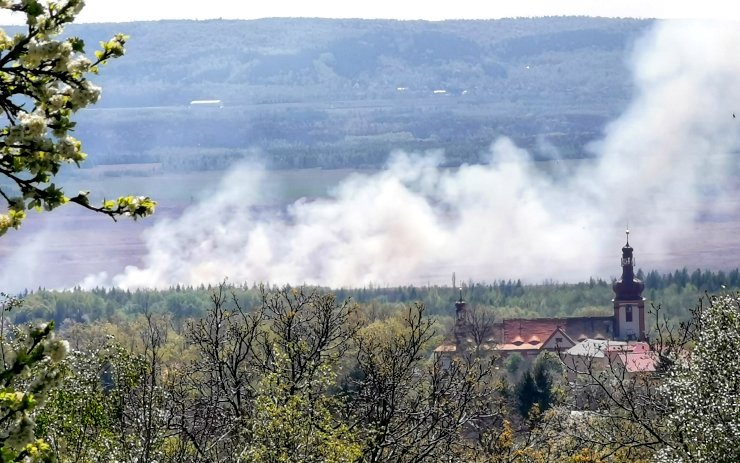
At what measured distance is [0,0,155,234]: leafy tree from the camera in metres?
9.39

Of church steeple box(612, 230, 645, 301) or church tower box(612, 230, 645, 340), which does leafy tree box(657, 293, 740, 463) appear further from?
church tower box(612, 230, 645, 340)

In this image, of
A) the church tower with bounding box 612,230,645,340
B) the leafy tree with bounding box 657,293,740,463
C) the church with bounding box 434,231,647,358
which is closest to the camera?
the leafy tree with bounding box 657,293,740,463

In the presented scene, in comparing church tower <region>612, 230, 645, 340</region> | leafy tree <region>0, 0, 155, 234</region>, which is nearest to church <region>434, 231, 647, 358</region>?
church tower <region>612, 230, 645, 340</region>

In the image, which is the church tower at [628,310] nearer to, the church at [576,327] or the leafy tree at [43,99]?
the church at [576,327]

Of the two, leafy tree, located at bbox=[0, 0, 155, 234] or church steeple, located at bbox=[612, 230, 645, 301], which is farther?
church steeple, located at bbox=[612, 230, 645, 301]

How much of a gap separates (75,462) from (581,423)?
28.9 meters

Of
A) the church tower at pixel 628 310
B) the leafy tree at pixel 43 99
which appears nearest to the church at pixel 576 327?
the church tower at pixel 628 310

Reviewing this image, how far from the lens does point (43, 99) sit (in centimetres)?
969

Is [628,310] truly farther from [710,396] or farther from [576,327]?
[710,396]

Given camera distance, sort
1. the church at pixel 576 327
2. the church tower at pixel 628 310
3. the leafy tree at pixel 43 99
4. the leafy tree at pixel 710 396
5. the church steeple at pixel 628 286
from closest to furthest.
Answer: the leafy tree at pixel 43 99 → the leafy tree at pixel 710 396 → the church at pixel 576 327 → the church tower at pixel 628 310 → the church steeple at pixel 628 286

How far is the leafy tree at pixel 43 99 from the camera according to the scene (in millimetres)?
9391

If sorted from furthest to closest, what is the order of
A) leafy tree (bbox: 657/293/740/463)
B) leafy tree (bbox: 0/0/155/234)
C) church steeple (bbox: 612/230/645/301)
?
church steeple (bbox: 612/230/645/301) < leafy tree (bbox: 657/293/740/463) < leafy tree (bbox: 0/0/155/234)

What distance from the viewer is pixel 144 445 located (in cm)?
2270

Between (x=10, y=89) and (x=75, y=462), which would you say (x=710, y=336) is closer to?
(x=75, y=462)
